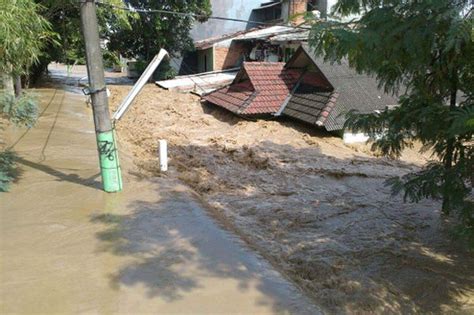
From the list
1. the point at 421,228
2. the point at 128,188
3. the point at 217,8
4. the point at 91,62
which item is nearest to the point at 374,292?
the point at 421,228

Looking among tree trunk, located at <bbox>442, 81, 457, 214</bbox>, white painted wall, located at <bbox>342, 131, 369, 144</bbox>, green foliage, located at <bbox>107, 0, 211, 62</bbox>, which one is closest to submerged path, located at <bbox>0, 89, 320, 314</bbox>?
tree trunk, located at <bbox>442, 81, 457, 214</bbox>

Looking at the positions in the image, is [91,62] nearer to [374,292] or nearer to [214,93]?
[374,292]

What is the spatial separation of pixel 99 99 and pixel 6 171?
232cm

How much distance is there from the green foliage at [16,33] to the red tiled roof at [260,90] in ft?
26.7

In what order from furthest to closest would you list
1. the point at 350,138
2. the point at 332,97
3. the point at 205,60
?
the point at 205,60 < the point at 332,97 < the point at 350,138

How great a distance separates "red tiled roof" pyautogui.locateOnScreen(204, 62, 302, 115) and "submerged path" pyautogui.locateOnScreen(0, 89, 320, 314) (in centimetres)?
753

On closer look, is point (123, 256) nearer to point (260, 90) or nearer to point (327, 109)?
point (327, 109)

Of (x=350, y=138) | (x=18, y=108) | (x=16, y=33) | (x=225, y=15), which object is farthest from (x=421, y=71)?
(x=225, y=15)

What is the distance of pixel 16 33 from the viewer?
6.43m

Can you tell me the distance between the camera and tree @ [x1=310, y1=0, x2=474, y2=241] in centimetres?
363

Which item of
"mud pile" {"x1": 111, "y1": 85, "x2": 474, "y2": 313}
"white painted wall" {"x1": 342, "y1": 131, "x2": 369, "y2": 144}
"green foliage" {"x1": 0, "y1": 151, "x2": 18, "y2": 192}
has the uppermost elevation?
"green foliage" {"x1": 0, "y1": 151, "x2": 18, "y2": 192}

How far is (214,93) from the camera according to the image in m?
18.1

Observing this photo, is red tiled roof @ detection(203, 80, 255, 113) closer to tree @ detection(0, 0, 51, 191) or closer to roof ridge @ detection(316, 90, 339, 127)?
roof ridge @ detection(316, 90, 339, 127)

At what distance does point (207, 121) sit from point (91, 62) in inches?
367
